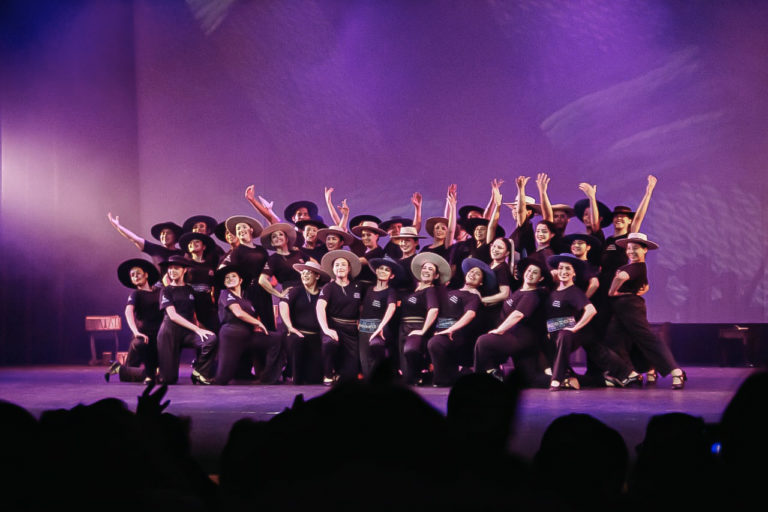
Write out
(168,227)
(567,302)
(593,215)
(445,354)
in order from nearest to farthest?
(567,302)
(445,354)
(593,215)
(168,227)

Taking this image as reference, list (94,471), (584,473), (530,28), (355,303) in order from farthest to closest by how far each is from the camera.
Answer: (530,28), (355,303), (584,473), (94,471)

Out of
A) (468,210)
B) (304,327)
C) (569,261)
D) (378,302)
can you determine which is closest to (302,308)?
(304,327)

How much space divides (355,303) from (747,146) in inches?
208

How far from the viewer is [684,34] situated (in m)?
8.98

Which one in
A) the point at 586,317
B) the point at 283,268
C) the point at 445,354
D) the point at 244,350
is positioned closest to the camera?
the point at 586,317

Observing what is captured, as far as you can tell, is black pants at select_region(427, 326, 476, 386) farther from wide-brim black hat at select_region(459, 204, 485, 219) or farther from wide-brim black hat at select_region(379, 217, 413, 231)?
wide-brim black hat at select_region(379, 217, 413, 231)

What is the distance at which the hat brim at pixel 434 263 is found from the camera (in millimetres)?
6816

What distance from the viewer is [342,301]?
693cm

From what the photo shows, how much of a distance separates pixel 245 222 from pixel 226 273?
772 mm

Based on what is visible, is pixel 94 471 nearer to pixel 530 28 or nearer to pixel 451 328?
pixel 451 328

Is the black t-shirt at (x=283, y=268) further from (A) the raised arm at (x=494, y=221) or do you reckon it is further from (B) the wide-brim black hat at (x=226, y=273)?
(A) the raised arm at (x=494, y=221)

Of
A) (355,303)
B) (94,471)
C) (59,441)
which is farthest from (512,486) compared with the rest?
(355,303)

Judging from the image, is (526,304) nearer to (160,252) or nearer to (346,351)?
(346,351)

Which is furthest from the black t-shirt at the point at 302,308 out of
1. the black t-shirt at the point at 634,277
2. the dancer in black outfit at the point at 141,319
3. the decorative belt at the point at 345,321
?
the black t-shirt at the point at 634,277
